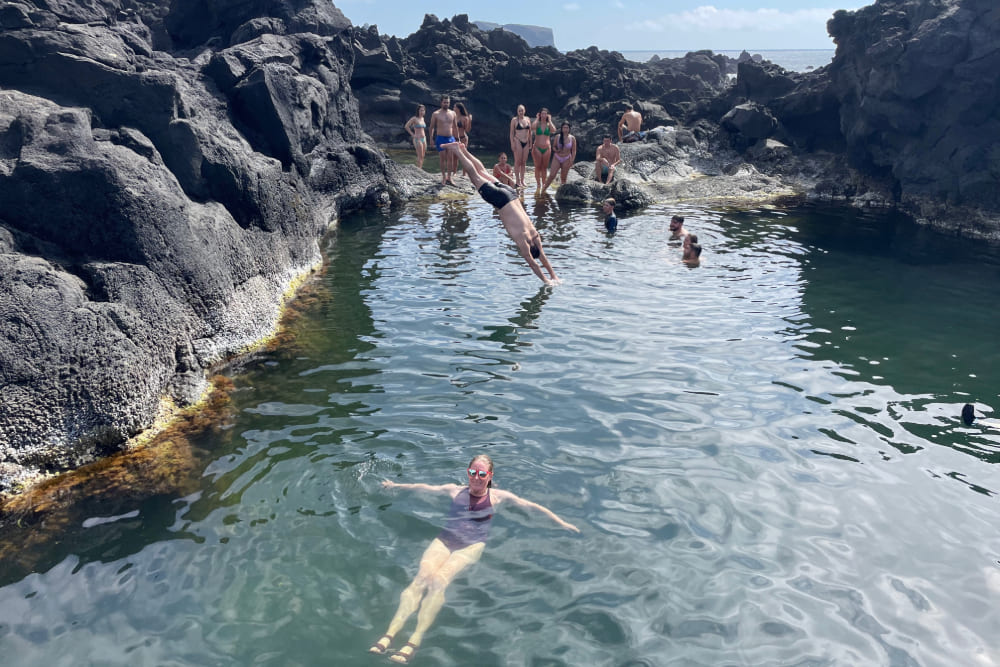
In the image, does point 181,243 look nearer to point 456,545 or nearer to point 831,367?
point 456,545

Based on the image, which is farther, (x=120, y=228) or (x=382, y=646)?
(x=120, y=228)

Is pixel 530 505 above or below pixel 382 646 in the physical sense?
above

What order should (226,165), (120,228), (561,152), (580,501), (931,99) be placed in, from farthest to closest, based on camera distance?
(561,152)
(931,99)
(226,165)
(120,228)
(580,501)

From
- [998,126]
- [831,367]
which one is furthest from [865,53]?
[831,367]

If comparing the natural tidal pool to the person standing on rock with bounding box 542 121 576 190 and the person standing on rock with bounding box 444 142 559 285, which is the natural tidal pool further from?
the person standing on rock with bounding box 542 121 576 190

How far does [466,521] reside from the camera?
18.4ft

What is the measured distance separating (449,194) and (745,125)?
42.6 ft

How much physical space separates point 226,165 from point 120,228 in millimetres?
2704

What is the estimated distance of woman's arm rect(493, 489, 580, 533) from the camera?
559 cm

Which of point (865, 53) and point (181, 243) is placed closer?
point (181, 243)

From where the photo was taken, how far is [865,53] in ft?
65.5

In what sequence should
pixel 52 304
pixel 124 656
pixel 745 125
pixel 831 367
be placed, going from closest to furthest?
pixel 124 656 < pixel 52 304 < pixel 831 367 < pixel 745 125

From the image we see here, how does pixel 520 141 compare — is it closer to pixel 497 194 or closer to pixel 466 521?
pixel 497 194

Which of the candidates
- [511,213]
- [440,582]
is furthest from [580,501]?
[511,213]
